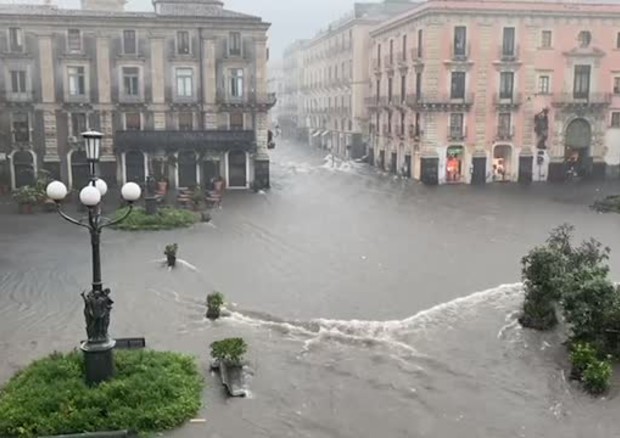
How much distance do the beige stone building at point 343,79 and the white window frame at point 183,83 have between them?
2756cm

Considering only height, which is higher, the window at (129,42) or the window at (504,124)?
the window at (129,42)

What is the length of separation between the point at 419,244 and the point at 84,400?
63.6 ft

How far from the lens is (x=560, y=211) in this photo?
38.8 metres

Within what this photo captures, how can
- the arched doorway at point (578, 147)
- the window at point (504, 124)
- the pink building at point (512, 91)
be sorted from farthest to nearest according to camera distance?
1. the arched doorway at point (578, 147)
2. the window at point (504, 124)
3. the pink building at point (512, 91)

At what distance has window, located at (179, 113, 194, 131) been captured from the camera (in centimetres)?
4709

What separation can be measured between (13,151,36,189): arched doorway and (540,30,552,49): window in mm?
36773

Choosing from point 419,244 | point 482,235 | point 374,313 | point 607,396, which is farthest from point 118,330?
point 482,235

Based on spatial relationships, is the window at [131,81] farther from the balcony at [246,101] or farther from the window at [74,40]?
the balcony at [246,101]

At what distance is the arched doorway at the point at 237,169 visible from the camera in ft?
158

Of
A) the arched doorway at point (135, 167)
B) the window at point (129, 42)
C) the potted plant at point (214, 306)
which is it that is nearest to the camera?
the potted plant at point (214, 306)

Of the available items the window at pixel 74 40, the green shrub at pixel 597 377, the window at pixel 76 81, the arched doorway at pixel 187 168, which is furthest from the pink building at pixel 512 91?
the green shrub at pixel 597 377

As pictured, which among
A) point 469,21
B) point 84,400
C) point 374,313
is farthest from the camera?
point 469,21

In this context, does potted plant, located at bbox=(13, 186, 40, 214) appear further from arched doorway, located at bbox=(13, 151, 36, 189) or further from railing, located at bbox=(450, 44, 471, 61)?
railing, located at bbox=(450, 44, 471, 61)

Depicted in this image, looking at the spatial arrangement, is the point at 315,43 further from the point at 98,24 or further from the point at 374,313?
the point at 374,313
